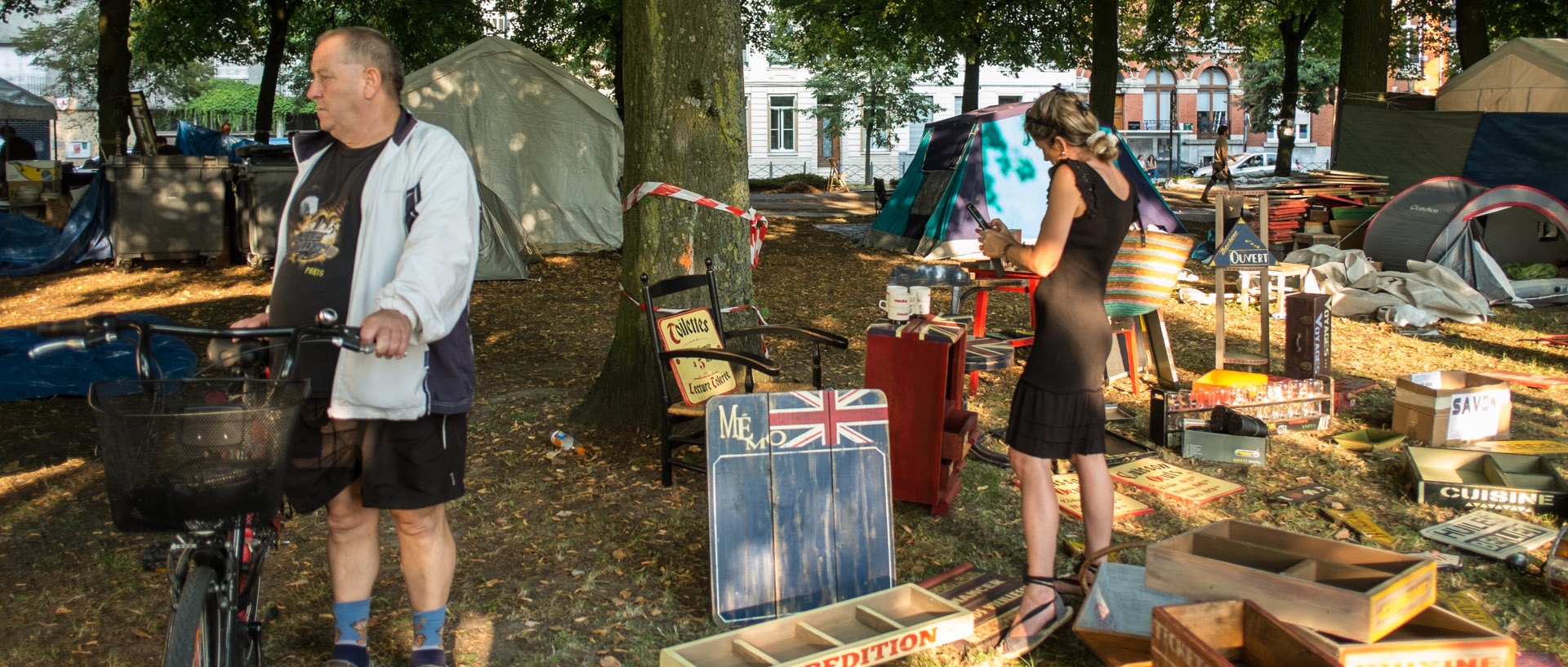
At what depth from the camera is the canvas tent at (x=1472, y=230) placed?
32.5 feet

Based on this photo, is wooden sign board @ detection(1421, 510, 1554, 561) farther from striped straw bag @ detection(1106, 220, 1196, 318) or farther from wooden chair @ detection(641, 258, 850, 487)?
wooden chair @ detection(641, 258, 850, 487)

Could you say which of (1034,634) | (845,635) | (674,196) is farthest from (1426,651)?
(674,196)

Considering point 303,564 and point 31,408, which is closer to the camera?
point 303,564

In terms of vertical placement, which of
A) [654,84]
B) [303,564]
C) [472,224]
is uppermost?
[654,84]

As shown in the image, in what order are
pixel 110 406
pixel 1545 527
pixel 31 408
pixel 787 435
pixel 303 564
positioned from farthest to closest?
pixel 31 408, pixel 1545 527, pixel 303 564, pixel 787 435, pixel 110 406

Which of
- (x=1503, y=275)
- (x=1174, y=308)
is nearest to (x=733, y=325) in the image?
(x=1174, y=308)

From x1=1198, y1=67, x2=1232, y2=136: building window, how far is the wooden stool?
126 feet

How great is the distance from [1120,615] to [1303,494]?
202 centimetres

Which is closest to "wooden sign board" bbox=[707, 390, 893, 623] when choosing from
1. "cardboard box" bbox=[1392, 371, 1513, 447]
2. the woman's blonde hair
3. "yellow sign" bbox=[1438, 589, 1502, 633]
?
the woman's blonde hair

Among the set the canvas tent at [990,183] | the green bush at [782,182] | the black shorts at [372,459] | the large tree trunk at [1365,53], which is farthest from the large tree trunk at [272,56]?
the black shorts at [372,459]

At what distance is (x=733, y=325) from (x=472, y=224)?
2922 mm

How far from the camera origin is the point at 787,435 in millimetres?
3510

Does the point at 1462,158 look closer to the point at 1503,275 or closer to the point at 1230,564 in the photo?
the point at 1503,275

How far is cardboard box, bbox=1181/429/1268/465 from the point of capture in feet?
17.0
